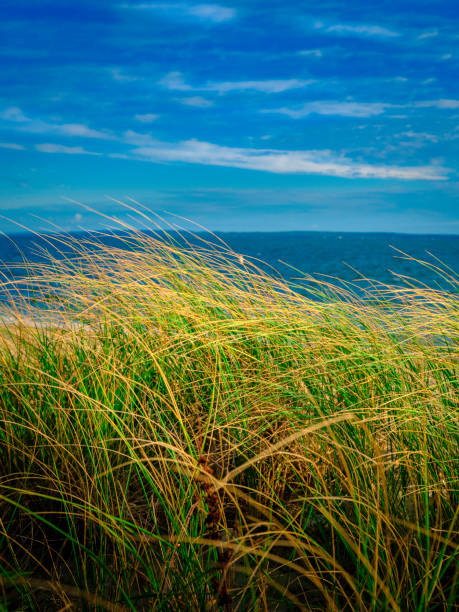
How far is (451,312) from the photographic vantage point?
228 centimetres

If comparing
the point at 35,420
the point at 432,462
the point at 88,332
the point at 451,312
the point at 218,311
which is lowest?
the point at 35,420

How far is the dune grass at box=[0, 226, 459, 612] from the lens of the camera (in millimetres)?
1152

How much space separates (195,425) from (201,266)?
1274 mm

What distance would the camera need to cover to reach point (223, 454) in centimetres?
158

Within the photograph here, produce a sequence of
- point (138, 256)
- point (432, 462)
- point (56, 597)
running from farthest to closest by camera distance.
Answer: point (138, 256), point (432, 462), point (56, 597)

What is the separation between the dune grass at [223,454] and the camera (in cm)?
115

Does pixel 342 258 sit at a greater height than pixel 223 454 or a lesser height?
greater

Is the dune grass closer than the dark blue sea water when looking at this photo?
Yes

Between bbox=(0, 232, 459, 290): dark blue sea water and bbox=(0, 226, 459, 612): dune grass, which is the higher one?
bbox=(0, 232, 459, 290): dark blue sea water

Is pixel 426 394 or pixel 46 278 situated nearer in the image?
pixel 426 394

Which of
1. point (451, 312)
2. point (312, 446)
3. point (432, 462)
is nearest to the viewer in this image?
point (432, 462)

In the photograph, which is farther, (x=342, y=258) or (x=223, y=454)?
(x=342, y=258)

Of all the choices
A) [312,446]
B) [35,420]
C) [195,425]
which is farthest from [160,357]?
[312,446]

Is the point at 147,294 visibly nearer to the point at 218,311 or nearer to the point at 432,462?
the point at 218,311
